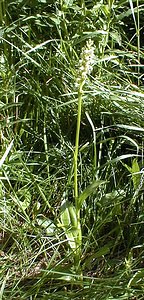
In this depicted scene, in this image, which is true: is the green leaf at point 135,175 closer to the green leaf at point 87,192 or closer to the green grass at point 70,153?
the green grass at point 70,153

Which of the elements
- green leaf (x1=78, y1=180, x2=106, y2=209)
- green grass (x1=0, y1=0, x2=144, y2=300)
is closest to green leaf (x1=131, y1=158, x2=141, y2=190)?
green grass (x1=0, y1=0, x2=144, y2=300)

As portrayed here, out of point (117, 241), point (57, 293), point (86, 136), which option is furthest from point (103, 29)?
point (57, 293)

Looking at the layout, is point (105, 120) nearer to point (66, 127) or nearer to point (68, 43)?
point (66, 127)

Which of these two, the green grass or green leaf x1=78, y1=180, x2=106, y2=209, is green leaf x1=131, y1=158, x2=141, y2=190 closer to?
the green grass

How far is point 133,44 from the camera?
1.95m

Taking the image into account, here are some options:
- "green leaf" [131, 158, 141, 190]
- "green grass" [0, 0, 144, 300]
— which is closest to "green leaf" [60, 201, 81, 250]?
"green grass" [0, 0, 144, 300]

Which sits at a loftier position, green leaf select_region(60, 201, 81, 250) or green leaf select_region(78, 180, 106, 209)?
green leaf select_region(78, 180, 106, 209)

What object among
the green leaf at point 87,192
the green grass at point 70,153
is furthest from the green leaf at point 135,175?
the green leaf at point 87,192

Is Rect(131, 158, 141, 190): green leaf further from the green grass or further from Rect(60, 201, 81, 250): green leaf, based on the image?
Rect(60, 201, 81, 250): green leaf

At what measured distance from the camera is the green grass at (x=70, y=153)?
4.41 ft

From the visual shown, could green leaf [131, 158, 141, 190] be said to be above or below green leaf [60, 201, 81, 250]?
above

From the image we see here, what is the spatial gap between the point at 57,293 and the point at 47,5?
94 centimetres

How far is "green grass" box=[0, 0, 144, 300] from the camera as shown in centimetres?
134

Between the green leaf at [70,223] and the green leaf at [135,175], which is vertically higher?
the green leaf at [135,175]
